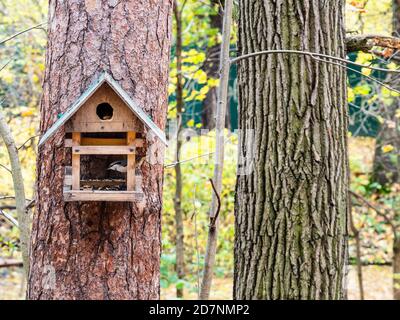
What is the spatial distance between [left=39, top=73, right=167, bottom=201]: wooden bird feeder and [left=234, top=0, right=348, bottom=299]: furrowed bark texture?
3.07 ft

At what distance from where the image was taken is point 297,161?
2.88 metres

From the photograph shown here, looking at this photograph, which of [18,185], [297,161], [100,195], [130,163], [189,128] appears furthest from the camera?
[189,128]

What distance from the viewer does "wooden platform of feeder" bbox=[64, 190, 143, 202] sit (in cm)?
212

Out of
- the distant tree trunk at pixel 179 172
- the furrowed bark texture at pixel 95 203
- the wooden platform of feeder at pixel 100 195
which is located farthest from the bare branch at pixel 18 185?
the distant tree trunk at pixel 179 172

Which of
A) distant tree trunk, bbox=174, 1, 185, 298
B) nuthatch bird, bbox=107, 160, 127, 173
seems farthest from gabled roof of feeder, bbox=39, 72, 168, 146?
distant tree trunk, bbox=174, 1, 185, 298

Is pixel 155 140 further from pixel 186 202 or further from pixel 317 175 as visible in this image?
pixel 186 202

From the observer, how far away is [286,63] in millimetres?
2939

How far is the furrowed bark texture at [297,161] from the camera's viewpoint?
2867 mm

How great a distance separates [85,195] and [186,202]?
5986 mm

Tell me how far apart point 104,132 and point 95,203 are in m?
0.32

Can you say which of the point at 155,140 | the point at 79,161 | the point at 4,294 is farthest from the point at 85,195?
the point at 4,294

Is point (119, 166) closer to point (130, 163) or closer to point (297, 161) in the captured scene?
point (130, 163)

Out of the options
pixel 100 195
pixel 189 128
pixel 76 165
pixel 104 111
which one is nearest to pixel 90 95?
pixel 104 111

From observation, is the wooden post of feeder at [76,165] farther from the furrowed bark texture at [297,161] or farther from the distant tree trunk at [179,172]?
the distant tree trunk at [179,172]
